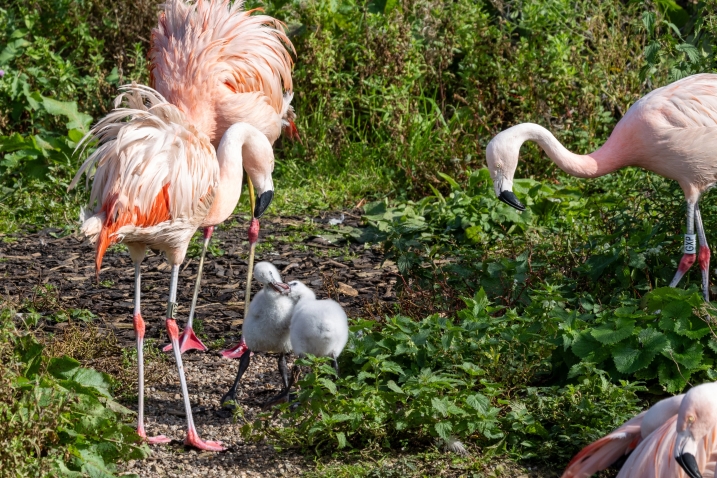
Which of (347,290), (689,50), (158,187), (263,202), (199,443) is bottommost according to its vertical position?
(347,290)

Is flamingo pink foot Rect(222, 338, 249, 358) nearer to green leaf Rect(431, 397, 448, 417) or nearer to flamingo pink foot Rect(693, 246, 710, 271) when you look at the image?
green leaf Rect(431, 397, 448, 417)

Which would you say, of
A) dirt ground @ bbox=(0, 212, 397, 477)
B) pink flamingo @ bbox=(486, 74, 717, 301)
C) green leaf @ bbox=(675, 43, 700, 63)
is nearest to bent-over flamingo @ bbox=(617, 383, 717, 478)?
dirt ground @ bbox=(0, 212, 397, 477)

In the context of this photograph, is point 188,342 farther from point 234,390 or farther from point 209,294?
point 209,294

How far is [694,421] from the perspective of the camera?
3.09 meters

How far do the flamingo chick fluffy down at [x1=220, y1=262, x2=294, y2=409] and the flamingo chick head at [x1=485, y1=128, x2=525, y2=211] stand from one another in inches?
57.1

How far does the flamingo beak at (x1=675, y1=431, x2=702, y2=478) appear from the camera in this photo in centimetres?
301

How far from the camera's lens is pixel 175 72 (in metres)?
5.93

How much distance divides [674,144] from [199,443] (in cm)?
312

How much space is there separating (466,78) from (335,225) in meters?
2.01

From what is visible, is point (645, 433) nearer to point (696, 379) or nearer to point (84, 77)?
point (696, 379)

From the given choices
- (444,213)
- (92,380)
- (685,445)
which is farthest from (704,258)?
(92,380)

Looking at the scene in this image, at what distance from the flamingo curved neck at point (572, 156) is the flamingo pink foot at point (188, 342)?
226cm

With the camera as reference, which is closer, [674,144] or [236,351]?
[674,144]

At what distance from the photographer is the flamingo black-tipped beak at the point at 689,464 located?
299 centimetres
